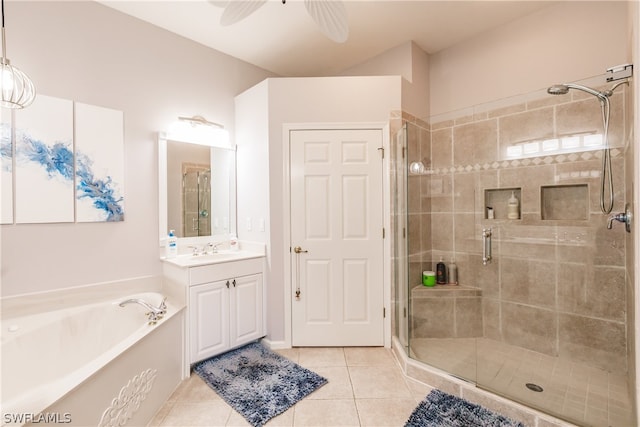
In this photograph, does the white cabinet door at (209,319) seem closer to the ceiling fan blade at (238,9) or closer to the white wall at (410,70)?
the ceiling fan blade at (238,9)

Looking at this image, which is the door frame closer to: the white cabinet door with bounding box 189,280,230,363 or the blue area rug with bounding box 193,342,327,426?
the blue area rug with bounding box 193,342,327,426

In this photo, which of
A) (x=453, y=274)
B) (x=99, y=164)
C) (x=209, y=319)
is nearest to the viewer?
(x=99, y=164)

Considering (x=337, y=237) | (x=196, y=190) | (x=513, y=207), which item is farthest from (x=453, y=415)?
(x=196, y=190)

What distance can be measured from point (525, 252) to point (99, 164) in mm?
3417

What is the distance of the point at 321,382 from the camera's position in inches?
83.0

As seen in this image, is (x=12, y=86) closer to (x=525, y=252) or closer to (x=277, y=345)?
(x=277, y=345)

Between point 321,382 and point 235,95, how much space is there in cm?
282

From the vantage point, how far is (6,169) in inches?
74.6

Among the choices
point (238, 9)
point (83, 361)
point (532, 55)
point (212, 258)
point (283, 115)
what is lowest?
point (83, 361)

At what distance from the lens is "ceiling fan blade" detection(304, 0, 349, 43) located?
1.39m

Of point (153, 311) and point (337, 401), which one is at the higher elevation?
point (153, 311)

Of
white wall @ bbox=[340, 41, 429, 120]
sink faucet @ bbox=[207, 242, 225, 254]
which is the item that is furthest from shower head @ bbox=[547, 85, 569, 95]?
sink faucet @ bbox=[207, 242, 225, 254]

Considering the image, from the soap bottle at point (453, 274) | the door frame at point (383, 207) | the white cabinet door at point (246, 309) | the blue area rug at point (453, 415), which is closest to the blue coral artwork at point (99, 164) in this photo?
the white cabinet door at point (246, 309)

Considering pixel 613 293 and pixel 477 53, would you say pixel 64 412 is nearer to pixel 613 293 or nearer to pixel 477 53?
pixel 613 293
